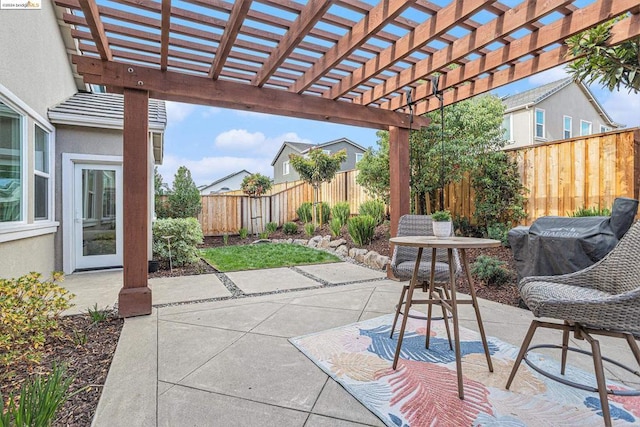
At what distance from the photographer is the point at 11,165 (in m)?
3.70

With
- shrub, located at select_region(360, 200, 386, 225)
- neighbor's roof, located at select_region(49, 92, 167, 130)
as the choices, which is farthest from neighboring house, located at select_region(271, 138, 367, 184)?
neighbor's roof, located at select_region(49, 92, 167, 130)

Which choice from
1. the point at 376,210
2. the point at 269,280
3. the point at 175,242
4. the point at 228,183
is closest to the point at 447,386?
the point at 269,280

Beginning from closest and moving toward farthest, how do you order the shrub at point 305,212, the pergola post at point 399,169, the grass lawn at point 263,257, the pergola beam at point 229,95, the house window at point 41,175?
the pergola beam at point 229,95 < the house window at point 41,175 < the pergola post at point 399,169 < the grass lawn at point 263,257 < the shrub at point 305,212

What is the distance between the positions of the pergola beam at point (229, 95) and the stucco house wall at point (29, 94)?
113cm

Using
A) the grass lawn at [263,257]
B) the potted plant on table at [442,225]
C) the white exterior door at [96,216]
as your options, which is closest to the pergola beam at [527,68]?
the potted plant on table at [442,225]

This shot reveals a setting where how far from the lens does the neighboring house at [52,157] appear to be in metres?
3.61

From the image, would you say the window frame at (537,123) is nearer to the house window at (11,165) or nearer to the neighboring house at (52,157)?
the neighboring house at (52,157)

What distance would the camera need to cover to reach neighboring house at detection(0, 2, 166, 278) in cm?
361

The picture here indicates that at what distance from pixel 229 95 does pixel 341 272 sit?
333cm

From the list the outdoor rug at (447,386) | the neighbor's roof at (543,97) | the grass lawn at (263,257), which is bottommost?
the outdoor rug at (447,386)

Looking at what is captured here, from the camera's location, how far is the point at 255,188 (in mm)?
11539

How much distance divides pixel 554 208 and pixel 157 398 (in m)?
5.99

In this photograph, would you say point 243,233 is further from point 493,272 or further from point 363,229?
point 493,272

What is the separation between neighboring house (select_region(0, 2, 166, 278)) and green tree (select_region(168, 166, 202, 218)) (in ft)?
8.89
